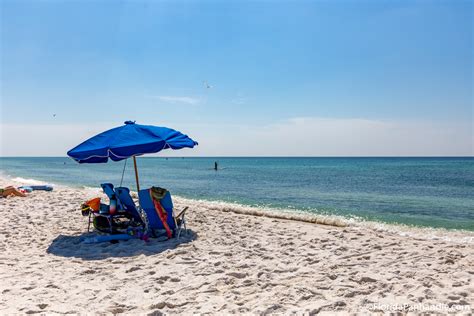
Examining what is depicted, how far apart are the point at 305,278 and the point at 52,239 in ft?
15.4

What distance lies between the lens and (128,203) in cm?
665

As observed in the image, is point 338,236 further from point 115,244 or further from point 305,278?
point 115,244

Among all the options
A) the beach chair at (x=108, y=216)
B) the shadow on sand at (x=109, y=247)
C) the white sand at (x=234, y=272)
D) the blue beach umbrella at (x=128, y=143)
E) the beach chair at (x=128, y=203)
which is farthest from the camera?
the beach chair at (x=128, y=203)

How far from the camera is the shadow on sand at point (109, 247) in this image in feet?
17.7

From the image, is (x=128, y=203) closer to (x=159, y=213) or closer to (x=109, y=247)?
(x=159, y=213)

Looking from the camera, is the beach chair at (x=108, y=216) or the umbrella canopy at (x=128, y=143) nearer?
the umbrella canopy at (x=128, y=143)

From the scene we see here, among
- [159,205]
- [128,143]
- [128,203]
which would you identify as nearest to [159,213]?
[159,205]

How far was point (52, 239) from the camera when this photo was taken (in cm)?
629

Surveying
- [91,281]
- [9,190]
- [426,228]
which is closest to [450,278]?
[91,281]

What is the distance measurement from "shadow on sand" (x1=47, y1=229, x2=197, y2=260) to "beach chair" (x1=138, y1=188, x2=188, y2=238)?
24cm

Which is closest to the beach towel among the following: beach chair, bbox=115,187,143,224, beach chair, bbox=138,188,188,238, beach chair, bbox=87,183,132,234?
beach chair, bbox=138,188,188,238

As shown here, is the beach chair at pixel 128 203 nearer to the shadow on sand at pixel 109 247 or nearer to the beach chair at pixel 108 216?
the beach chair at pixel 108 216

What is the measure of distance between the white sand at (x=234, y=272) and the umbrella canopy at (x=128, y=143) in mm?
1537

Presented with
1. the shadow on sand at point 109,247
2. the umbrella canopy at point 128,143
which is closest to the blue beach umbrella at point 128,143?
the umbrella canopy at point 128,143
